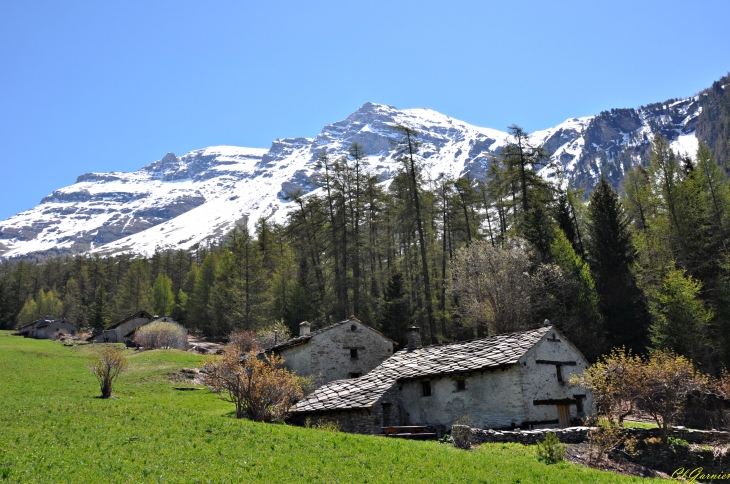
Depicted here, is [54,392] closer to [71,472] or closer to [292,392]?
[292,392]

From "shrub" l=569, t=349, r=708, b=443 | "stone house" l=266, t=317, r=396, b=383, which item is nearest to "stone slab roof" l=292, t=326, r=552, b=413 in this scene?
"shrub" l=569, t=349, r=708, b=443

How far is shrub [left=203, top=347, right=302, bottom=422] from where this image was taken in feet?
69.8

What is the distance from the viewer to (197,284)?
78125 mm

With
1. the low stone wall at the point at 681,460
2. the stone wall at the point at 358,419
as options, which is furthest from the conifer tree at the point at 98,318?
the low stone wall at the point at 681,460

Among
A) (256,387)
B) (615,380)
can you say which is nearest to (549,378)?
(615,380)

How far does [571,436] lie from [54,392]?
2660 centimetres

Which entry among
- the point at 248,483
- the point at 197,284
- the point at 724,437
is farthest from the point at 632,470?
the point at 197,284

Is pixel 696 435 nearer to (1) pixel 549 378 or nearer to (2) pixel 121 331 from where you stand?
(1) pixel 549 378

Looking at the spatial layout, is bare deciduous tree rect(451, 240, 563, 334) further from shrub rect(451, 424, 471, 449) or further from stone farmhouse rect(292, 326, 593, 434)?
shrub rect(451, 424, 471, 449)

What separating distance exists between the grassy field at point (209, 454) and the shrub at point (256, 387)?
2.45 m

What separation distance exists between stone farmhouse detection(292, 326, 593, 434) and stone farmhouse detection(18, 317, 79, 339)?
6959 cm

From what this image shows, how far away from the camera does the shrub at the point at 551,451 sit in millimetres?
15375

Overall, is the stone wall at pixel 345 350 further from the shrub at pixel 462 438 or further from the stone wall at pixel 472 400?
the shrub at pixel 462 438

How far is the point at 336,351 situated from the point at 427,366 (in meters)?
7.50
